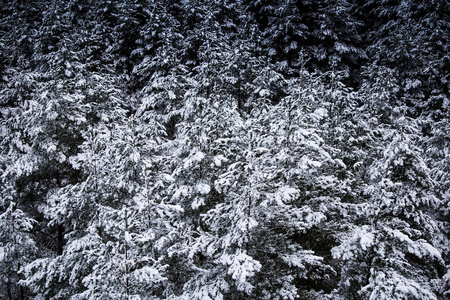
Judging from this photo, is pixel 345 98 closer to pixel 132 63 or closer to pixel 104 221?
pixel 104 221

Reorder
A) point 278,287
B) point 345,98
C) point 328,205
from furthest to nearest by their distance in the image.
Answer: point 345,98 → point 328,205 → point 278,287

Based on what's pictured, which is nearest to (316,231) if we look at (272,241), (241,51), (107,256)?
(272,241)

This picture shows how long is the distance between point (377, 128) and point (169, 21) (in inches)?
744

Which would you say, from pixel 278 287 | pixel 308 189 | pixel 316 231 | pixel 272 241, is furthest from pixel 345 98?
pixel 278 287

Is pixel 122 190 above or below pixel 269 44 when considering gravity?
below

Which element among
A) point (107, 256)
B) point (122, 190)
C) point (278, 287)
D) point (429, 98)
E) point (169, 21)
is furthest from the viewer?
point (169, 21)

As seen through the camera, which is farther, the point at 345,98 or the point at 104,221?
the point at 345,98

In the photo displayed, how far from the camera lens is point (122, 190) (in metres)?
10.3

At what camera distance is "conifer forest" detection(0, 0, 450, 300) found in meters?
7.52

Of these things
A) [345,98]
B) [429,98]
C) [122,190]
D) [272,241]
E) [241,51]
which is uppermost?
[241,51]

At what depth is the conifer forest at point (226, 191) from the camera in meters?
7.52

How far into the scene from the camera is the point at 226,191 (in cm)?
916

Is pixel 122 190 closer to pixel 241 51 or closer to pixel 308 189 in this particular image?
pixel 308 189

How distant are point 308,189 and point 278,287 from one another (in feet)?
11.4
